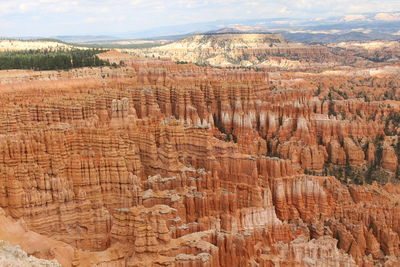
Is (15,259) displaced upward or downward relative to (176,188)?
upward

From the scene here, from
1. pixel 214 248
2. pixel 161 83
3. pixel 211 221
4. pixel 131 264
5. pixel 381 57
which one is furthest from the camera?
pixel 381 57

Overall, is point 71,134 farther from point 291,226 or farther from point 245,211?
point 291,226

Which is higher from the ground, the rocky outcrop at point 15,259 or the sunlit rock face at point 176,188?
the rocky outcrop at point 15,259

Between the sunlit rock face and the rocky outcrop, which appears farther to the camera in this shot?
the sunlit rock face

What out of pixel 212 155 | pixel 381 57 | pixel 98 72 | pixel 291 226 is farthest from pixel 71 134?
pixel 381 57

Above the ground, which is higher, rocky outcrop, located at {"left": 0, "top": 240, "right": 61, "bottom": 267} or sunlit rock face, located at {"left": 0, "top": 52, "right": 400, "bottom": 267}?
rocky outcrop, located at {"left": 0, "top": 240, "right": 61, "bottom": 267}

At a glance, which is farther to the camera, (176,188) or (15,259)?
(176,188)

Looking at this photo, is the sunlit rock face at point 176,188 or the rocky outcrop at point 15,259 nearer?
the rocky outcrop at point 15,259

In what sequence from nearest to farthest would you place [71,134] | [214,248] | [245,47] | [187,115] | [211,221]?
1. [214,248]
2. [211,221]
3. [71,134]
4. [187,115]
5. [245,47]
